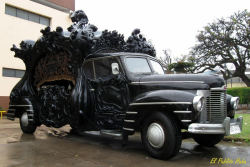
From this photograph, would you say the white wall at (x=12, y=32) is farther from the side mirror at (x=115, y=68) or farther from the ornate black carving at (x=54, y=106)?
the side mirror at (x=115, y=68)

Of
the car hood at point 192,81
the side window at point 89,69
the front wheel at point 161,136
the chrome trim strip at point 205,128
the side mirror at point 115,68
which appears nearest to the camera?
the chrome trim strip at point 205,128

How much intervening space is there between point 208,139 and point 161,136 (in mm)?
1799

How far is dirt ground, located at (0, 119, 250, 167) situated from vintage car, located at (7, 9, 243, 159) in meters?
0.33

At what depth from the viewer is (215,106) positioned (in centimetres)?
498

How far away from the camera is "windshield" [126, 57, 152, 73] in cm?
598

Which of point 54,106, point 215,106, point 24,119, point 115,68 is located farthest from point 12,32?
point 215,106

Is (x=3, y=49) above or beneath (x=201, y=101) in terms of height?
above

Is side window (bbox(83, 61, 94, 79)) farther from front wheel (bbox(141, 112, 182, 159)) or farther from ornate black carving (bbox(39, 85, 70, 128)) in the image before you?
front wheel (bbox(141, 112, 182, 159))

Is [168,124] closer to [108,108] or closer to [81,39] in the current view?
[108,108]

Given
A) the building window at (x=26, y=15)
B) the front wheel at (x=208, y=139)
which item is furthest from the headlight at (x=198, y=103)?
the building window at (x=26, y=15)

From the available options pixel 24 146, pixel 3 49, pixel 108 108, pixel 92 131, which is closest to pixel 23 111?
pixel 24 146

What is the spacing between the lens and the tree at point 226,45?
30.0m

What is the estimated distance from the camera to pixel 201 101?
4.67m

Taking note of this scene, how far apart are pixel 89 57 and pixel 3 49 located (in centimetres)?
1345
